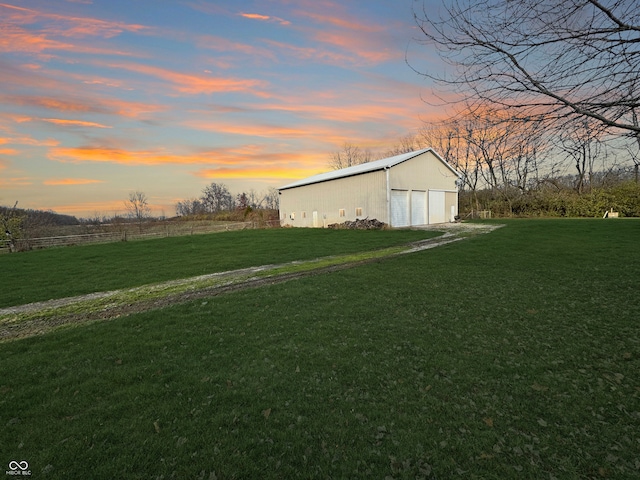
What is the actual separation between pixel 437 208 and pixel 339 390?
102 feet

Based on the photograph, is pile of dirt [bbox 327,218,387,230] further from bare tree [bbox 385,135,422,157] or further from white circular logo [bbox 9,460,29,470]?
bare tree [bbox 385,135,422,157]

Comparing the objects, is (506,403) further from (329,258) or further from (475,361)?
(329,258)

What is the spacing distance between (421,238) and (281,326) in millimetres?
16909

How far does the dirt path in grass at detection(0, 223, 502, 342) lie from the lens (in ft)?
25.0

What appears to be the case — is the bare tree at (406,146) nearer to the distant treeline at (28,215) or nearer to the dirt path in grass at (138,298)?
the dirt path in grass at (138,298)

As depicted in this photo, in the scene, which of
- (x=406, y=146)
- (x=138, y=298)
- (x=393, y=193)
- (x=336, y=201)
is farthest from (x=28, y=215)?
(x=406, y=146)

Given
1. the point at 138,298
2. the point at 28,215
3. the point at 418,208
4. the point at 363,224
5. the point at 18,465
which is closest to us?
the point at 18,465

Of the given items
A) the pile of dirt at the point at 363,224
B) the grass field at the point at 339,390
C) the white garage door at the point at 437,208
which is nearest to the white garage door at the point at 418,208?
the white garage door at the point at 437,208

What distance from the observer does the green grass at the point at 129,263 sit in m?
11.5

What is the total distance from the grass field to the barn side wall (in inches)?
832

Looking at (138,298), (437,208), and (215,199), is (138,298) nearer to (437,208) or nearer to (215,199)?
(437,208)

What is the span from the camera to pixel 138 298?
30.9ft

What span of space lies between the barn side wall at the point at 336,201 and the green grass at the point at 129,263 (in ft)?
20.1

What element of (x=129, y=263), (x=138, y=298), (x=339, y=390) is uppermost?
(x=129, y=263)
